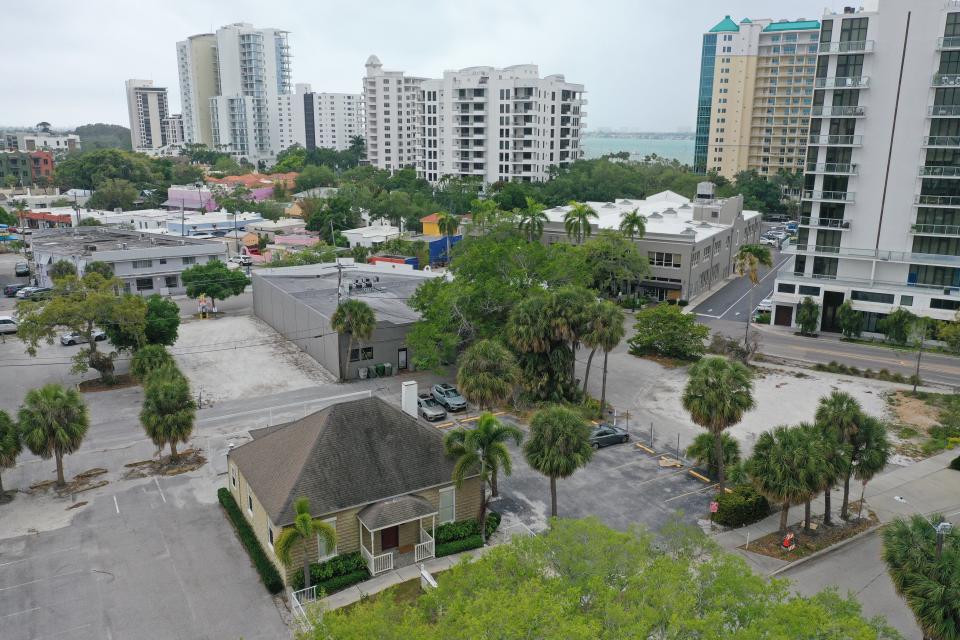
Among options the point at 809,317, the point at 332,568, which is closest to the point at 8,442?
the point at 332,568

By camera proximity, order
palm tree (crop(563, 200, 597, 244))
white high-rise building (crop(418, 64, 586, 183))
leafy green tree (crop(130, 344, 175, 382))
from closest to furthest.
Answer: leafy green tree (crop(130, 344, 175, 382)) < palm tree (crop(563, 200, 597, 244)) < white high-rise building (crop(418, 64, 586, 183))

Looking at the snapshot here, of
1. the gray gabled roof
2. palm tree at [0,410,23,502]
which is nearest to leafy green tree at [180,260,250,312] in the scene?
palm tree at [0,410,23,502]

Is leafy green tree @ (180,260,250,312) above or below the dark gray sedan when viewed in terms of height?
above

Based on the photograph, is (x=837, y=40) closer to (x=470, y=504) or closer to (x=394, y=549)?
(x=470, y=504)

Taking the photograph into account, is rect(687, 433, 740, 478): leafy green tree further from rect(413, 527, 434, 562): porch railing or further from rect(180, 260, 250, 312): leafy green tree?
rect(180, 260, 250, 312): leafy green tree

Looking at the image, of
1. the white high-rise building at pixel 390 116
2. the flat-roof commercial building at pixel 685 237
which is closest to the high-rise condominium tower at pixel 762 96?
the flat-roof commercial building at pixel 685 237

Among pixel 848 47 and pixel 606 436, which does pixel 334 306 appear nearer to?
pixel 606 436
